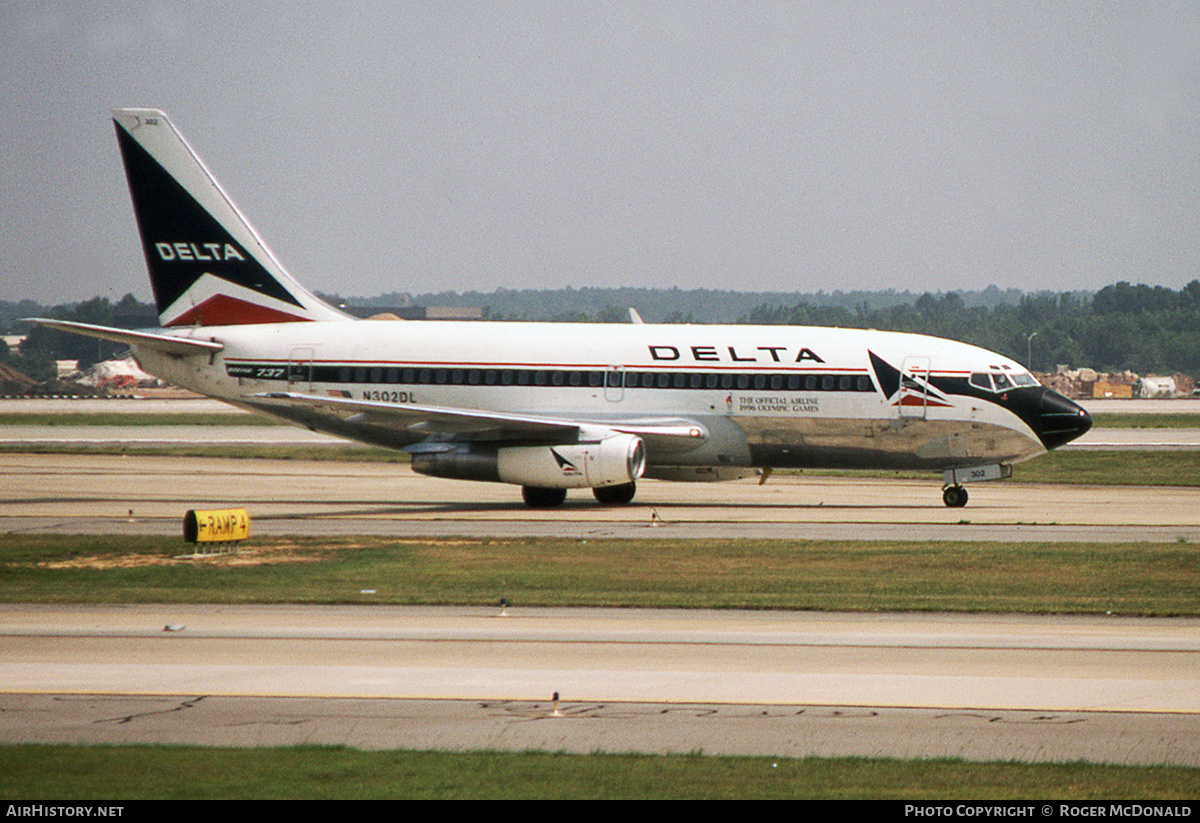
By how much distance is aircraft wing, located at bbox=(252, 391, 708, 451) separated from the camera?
1485 inches

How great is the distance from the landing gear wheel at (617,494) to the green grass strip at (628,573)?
9907mm

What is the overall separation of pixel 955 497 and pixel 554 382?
36.8ft

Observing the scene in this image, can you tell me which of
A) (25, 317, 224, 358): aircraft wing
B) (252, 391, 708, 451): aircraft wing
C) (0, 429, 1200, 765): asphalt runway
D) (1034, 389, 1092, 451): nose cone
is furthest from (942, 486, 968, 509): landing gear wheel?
(25, 317, 224, 358): aircraft wing

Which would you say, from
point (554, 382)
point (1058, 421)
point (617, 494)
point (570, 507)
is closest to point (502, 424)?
point (554, 382)

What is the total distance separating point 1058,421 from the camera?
37.6m

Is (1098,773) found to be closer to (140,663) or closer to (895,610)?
(895,610)

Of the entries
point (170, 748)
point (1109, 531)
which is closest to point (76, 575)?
point (170, 748)

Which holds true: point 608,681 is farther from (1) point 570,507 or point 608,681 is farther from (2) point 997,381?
(2) point 997,381

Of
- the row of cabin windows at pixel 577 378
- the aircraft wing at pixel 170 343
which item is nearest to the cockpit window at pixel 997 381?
the row of cabin windows at pixel 577 378

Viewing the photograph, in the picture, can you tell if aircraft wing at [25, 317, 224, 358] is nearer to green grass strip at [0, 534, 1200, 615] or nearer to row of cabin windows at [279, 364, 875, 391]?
Result: row of cabin windows at [279, 364, 875, 391]

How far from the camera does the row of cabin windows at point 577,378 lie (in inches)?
1529

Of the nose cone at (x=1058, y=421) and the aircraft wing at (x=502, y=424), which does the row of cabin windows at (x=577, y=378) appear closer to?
the aircraft wing at (x=502, y=424)

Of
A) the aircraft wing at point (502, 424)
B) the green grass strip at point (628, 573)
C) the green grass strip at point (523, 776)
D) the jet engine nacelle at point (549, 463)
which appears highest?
the aircraft wing at point (502, 424)

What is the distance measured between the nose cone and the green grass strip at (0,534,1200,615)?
26.6 ft
